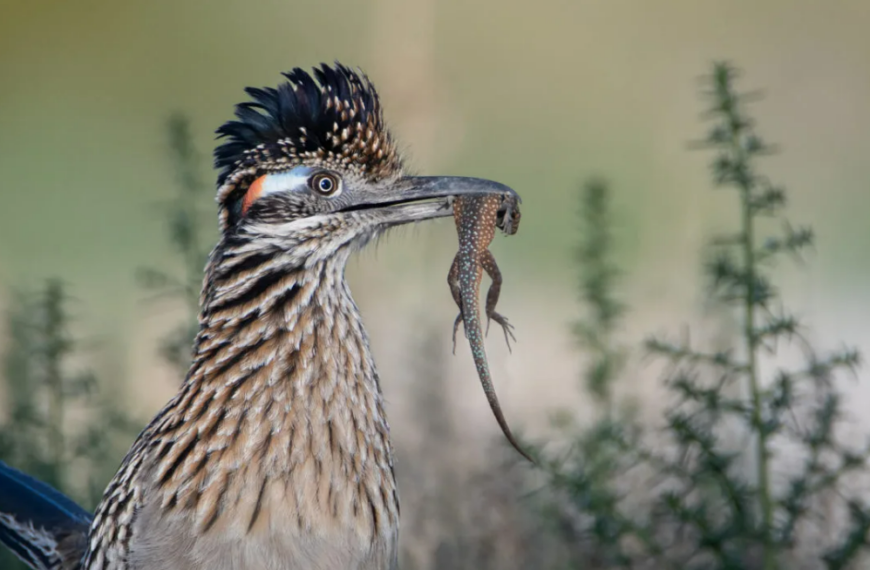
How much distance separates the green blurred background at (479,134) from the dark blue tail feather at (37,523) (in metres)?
1.95

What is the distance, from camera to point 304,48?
7.11 metres

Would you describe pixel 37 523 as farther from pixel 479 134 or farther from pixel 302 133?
pixel 479 134

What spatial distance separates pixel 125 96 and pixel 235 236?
13.5 feet

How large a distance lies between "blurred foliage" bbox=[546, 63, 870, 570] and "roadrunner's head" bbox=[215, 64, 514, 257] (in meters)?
1.18

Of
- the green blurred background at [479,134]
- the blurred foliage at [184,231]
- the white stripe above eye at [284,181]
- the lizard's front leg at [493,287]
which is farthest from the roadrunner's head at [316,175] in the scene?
the green blurred background at [479,134]

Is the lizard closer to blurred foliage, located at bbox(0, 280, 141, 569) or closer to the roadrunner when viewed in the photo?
the roadrunner

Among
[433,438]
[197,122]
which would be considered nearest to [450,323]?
[433,438]

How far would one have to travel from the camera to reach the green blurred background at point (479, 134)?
6.47m

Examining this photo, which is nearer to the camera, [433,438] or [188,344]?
[188,344]

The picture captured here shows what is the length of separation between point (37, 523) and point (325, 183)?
1.50 meters

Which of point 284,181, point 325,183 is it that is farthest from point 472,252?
point 284,181

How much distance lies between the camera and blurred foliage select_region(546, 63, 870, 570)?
173 inches

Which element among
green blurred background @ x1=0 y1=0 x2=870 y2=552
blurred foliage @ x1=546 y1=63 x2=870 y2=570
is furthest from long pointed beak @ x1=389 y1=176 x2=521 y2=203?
green blurred background @ x1=0 y1=0 x2=870 y2=552

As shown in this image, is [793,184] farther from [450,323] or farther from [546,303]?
[450,323]
